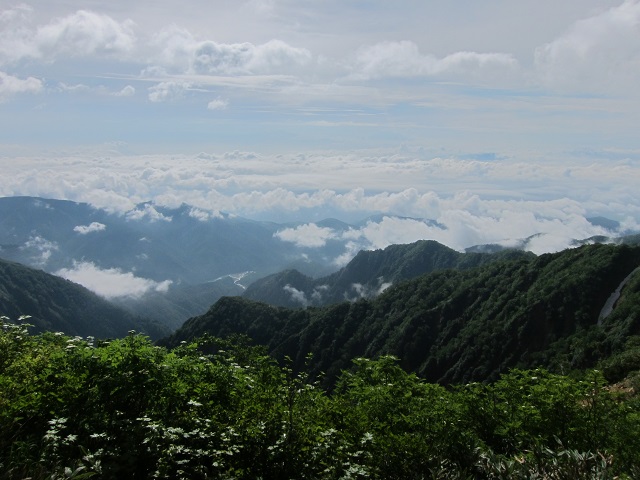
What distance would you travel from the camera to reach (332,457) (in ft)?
28.0

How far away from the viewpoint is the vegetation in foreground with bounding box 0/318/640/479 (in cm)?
796

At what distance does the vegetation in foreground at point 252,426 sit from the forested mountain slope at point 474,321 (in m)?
68.3

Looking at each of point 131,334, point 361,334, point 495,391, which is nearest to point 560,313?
point 361,334

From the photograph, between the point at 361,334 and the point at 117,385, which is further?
the point at 361,334

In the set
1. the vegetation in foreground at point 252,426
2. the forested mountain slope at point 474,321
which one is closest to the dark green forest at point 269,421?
the vegetation in foreground at point 252,426

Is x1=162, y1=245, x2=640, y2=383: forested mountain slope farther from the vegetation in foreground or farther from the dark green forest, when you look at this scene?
the vegetation in foreground

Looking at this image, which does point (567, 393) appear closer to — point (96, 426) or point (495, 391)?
point (495, 391)

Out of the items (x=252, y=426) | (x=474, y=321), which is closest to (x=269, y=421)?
(x=252, y=426)

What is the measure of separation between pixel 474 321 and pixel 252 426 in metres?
118

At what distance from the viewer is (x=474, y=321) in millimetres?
118625

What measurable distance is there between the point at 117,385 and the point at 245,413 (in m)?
2.45

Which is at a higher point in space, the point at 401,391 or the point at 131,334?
the point at 131,334

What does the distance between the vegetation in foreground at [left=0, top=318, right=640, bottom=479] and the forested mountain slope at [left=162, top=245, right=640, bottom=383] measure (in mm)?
68251

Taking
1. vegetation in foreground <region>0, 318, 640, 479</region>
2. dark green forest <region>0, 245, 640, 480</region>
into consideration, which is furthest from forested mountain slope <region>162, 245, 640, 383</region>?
vegetation in foreground <region>0, 318, 640, 479</region>
